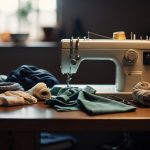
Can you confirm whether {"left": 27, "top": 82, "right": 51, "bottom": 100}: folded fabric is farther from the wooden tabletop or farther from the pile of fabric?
the wooden tabletop

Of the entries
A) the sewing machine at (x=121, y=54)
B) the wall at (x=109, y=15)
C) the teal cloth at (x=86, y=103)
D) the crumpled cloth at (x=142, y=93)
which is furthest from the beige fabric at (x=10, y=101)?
the wall at (x=109, y=15)

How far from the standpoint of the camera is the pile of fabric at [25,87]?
130 centimetres

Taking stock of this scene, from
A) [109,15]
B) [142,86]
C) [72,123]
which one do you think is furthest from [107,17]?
[72,123]

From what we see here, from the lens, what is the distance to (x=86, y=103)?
123 cm

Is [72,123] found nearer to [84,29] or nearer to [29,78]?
[29,78]

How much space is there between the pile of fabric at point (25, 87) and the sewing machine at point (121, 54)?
16 centimetres

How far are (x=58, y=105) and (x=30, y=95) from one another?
16cm

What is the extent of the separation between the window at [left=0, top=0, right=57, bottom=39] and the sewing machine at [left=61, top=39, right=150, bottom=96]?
1675 mm

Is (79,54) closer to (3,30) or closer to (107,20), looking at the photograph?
(107,20)

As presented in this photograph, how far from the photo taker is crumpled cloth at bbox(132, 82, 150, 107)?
1278mm

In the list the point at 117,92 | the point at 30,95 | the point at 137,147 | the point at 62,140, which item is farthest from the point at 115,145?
the point at 30,95

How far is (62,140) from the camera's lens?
2.16m

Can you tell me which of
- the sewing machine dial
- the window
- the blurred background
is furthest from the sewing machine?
the window

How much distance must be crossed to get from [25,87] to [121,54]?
526mm
